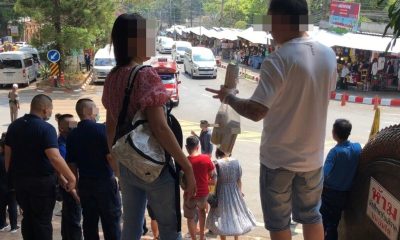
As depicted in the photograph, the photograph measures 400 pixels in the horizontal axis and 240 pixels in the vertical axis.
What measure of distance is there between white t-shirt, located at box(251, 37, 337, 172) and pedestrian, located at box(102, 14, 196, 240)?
0.47 meters

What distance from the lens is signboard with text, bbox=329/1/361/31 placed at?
25.8 meters

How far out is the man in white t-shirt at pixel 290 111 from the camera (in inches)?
96.8

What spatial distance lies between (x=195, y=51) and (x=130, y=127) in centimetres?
2778

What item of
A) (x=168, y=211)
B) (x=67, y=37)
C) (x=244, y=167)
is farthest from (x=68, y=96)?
(x=168, y=211)

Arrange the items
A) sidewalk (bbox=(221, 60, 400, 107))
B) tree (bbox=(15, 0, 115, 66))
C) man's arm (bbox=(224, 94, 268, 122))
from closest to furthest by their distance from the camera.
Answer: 1. man's arm (bbox=(224, 94, 268, 122))
2. sidewalk (bbox=(221, 60, 400, 107))
3. tree (bbox=(15, 0, 115, 66))

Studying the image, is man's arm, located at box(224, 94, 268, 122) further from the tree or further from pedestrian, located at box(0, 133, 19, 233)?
the tree

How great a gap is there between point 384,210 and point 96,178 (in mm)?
2544

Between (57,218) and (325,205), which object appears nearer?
(325,205)

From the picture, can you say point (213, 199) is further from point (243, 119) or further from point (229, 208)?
point (243, 119)

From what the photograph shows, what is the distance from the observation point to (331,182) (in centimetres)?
439

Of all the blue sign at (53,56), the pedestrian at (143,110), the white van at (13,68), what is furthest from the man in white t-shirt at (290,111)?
the white van at (13,68)

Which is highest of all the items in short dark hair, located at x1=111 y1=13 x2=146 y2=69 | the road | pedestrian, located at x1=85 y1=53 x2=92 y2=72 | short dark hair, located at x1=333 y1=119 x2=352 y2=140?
short dark hair, located at x1=111 y1=13 x2=146 y2=69

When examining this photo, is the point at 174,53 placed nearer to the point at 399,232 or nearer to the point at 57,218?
the point at 57,218

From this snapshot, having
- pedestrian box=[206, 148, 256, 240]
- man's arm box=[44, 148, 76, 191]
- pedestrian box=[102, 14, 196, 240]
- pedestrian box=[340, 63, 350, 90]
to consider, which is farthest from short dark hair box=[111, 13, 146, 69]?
pedestrian box=[340, 63, 350, 90]
